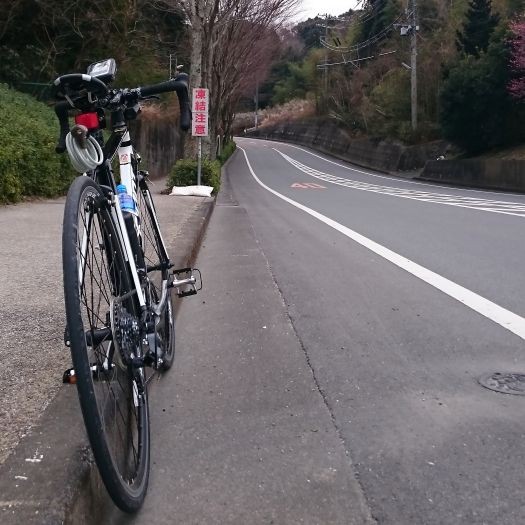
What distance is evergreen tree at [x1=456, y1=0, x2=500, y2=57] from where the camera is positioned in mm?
40134

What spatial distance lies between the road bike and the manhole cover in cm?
201

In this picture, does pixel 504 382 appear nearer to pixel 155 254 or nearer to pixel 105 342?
pixel 155 254

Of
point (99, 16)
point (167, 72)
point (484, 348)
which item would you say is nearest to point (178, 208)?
point (484, 348)

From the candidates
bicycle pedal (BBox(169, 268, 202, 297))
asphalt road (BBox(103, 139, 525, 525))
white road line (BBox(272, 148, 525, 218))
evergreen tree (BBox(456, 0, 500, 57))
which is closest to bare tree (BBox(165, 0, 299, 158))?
white road line (BBox(272, 148, 525, 218))

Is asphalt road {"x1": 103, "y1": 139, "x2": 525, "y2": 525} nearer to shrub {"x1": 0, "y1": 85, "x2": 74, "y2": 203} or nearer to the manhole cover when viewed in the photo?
the manhole cover

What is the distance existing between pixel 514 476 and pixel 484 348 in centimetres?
192

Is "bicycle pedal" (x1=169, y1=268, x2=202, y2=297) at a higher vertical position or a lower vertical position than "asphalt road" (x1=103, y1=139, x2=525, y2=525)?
higher

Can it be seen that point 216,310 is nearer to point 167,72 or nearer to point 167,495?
point 167,495

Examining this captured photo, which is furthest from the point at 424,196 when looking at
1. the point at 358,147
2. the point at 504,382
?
the point at 358,147

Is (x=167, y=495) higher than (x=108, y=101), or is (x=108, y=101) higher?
(x=108, y=101)

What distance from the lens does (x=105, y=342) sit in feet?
8.52

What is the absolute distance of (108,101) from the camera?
3.25 meters

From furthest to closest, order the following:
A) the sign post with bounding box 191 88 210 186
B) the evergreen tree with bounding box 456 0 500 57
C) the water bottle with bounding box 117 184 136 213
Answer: the evergreen tree with bounding box 456 0 500 57 → the sign post with bounding box 191 88 210 186 → the water bottle with bounding box 117 184 136 213

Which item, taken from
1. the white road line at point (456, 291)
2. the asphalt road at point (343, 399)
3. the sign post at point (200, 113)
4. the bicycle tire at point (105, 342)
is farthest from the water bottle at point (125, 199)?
the sign post at point (200, 113)
